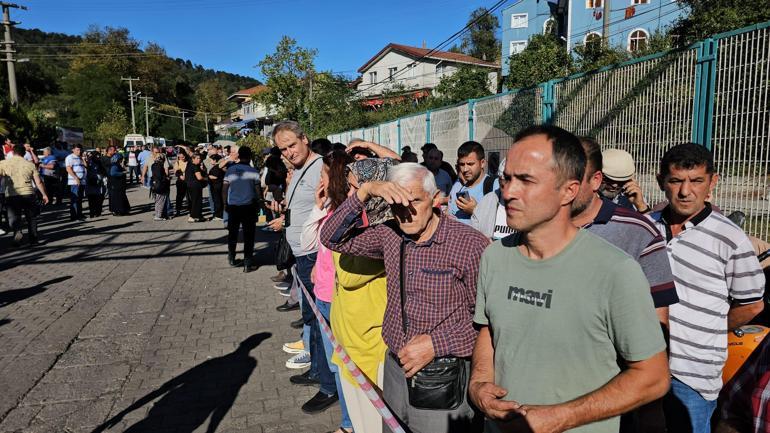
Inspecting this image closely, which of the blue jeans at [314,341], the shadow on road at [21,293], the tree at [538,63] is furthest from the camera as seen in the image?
the tree at [538,63]

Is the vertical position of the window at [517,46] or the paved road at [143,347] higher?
the window at [517,46]

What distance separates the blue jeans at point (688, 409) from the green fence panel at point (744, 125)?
7.03 feet

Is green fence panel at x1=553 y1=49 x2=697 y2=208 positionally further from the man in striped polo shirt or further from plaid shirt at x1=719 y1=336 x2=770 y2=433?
plaid shirt at x1=719 y1=336 x2=770 y2=433

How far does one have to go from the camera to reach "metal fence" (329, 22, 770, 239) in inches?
156

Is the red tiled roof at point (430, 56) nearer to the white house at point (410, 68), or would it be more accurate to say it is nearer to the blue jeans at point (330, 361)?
the white house at point (410, 68)

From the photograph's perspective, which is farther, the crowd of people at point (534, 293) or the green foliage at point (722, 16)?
the green foliage at point (722, 16)

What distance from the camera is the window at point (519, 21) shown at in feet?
167

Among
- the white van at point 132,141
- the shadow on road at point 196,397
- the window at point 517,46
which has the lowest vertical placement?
the shadow on road at point 196,397

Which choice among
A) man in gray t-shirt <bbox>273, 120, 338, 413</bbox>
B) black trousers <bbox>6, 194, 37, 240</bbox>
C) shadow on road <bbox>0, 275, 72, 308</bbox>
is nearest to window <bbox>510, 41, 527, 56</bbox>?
black trousers <bbox>6, 194, 37, 240</bbox>

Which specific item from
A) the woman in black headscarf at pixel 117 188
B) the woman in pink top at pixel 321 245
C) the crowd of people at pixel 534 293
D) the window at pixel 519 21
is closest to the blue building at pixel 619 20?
the window at pixel 519 21

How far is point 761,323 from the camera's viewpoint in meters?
3.33

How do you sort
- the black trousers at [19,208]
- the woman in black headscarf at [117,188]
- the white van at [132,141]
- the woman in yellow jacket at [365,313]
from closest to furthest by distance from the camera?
the woman in yellow jacket at [365,313], the black trousers at [19,208], the woman in black headscarf at [117,188], the white van at [132,141]

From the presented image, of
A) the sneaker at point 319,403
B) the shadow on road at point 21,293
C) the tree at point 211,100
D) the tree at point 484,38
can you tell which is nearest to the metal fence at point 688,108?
the sneaker at point 319,403

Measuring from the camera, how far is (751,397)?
4.51 feet
